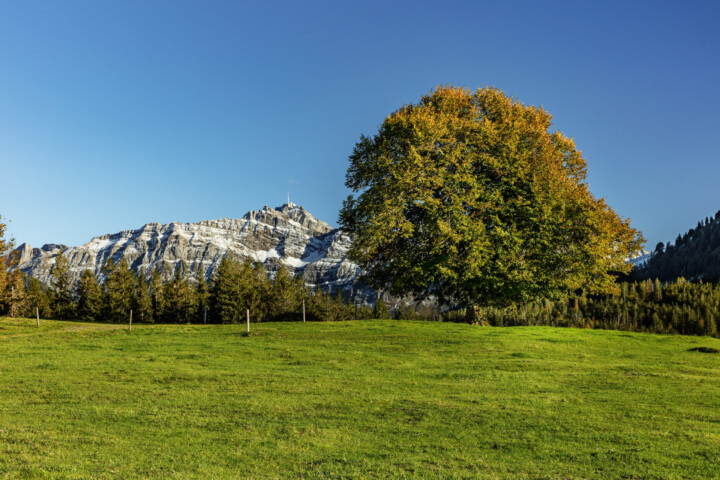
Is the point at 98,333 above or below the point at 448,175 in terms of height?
below

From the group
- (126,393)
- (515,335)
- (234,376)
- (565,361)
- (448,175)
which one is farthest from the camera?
(448,175)

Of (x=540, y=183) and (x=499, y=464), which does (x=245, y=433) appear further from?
(x=540, y=183)

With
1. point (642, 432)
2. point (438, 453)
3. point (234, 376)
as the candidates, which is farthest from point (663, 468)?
point (234, 376)

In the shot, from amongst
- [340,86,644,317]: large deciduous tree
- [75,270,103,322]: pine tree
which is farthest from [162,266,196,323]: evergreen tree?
[340,86,644,317]: large deciduous tree

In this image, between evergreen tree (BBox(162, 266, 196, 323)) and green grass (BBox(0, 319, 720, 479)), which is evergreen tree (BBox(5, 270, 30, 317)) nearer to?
evergreen tree (BBox(162, 266, 196, 323))

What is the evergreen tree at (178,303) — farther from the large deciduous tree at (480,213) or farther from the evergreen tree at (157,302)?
the large deciduous tree at (480,213)

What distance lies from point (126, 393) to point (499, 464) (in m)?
12.8

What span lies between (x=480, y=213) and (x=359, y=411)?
24.4m

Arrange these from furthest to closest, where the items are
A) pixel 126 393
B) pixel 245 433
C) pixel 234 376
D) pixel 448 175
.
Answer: pixel 448 175, pixel 234 376, pixel 126 393, pixel 245 433

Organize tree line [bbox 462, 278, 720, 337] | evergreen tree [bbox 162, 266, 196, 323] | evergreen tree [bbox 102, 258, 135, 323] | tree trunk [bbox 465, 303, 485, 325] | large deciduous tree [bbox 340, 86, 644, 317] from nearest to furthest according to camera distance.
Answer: large deciduous tree [bbox 340, 86, 644, 317] → tree trunk [bbox 465, 303, 485, 325] → evergreen tree [bbox 102, 258, 135, 323] → evergreen tree [bbox 162, 266, 196, 323] → tree line [bbox 462, 278, 720, 337]

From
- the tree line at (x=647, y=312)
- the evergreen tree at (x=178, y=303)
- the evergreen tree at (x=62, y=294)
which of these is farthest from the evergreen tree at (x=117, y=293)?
the tree line at (x=647, y=312)

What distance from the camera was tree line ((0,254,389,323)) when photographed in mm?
104125

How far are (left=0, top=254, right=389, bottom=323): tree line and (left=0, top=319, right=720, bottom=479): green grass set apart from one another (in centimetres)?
7462

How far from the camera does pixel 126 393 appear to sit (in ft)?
53.8
